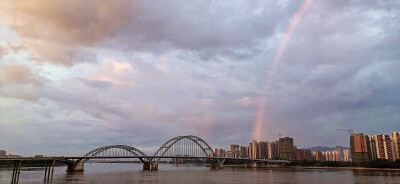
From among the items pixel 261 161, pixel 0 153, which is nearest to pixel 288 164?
pixel 261 161

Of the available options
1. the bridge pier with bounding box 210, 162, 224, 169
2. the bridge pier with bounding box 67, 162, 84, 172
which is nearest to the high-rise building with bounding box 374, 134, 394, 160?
the bridge pier with bounding box 210, 162, 224, 169

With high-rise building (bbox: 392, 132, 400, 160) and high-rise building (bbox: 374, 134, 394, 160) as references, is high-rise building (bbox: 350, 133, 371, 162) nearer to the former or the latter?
high-rise building (bbox: 374, 134, 394, 160)

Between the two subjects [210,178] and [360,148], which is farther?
[360,148]

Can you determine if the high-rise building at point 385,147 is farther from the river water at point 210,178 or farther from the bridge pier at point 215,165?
the bridge pier at point 215,165

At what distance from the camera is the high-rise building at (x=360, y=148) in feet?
502

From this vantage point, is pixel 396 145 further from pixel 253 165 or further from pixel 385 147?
pixel 253 165

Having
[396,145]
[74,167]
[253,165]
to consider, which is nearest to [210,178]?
[74,167]

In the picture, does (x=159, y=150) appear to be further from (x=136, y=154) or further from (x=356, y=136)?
(x=356, y=136)

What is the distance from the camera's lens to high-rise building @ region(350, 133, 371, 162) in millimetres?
152962

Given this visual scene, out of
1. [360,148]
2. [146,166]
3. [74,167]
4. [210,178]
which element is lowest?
[146,166]

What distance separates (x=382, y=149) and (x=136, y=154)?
13008cm

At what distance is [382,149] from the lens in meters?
149

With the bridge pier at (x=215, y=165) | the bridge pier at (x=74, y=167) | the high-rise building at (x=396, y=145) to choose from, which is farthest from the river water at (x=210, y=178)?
the high-rise building at (x=396, y=145)

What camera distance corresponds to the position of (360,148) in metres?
155
